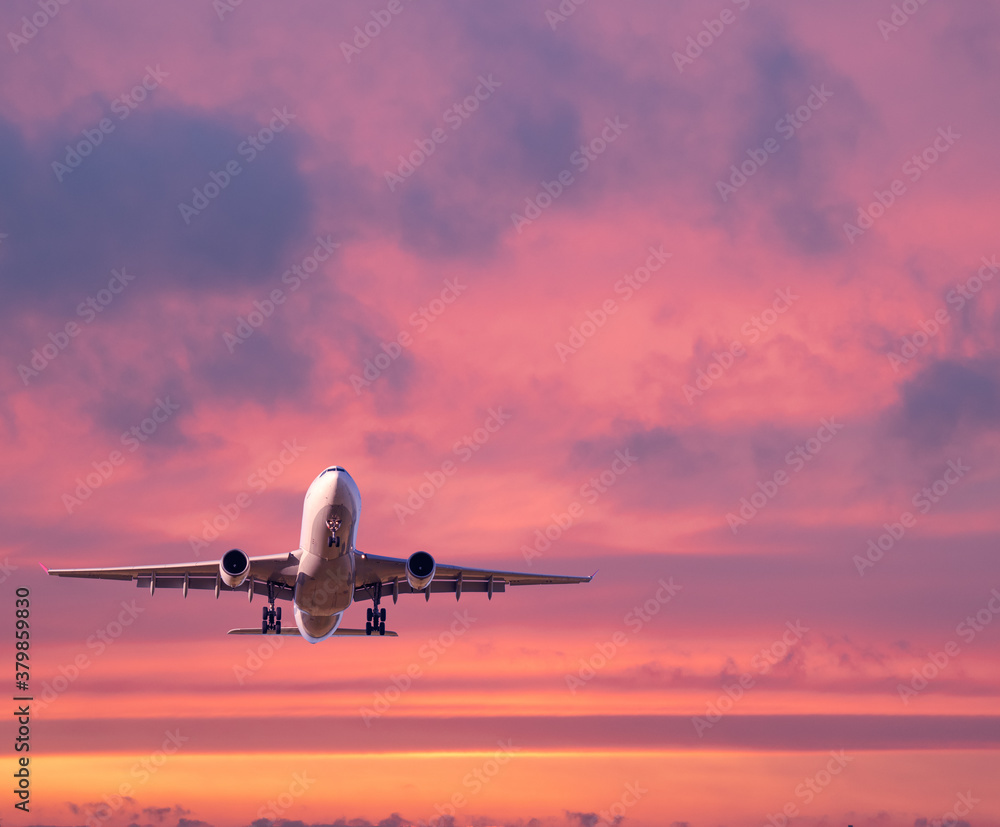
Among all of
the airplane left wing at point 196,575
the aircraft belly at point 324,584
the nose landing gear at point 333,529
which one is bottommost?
the aircraft belly at point 324,584

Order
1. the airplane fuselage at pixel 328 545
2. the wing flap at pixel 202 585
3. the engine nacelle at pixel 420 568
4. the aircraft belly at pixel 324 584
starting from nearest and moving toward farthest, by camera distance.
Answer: the airplane fuselage at pixel 328 545, the aircraft belly at pixel 324 584, the engine nacelle at pixel 420 568, the wing flap at pixel 202 585

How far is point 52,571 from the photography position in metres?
74.2

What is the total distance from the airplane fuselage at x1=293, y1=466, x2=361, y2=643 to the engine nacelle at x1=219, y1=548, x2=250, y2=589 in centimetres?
241

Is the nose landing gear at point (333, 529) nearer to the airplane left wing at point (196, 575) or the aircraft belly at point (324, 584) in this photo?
the aircraft belly at point (324, 584)

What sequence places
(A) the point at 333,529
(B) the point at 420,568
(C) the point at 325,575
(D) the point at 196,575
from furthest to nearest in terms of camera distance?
(D) the point at 196,575 < (B) the point at 420,568 < (C) the point at 325,575 < (A) the point at 333,529

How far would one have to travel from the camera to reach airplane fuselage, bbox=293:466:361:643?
61.8 m

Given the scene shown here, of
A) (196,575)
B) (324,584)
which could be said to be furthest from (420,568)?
(196,575)

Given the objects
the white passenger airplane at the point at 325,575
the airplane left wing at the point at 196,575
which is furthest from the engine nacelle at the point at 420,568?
the airplane left wing at the point at 196,575

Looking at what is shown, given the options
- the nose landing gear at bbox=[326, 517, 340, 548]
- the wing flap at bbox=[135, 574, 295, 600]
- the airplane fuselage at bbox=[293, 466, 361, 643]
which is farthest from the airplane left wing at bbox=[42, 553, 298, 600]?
the nose landing gear at bbox=[326, 517, 340, 548]

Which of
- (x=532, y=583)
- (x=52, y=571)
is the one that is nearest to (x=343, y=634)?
(x=532, y=583)

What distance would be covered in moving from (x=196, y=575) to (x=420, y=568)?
1258cm

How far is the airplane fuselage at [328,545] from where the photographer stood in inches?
2434

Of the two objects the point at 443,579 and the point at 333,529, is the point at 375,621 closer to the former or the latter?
the point at 443,579

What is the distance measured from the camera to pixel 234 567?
67.9 meters
